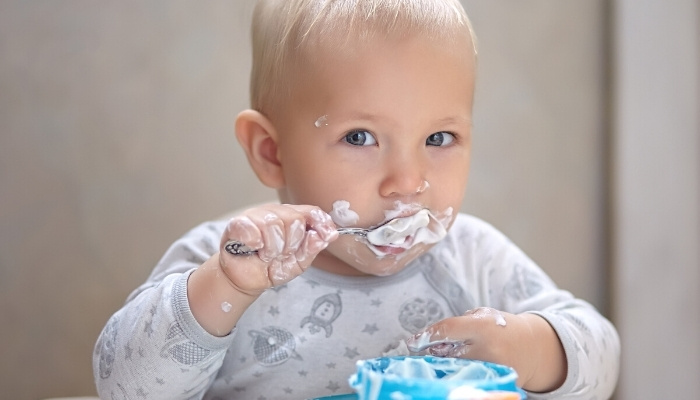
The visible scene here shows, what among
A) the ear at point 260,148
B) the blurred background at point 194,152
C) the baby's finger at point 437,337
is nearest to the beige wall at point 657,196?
the blurred background at point 194,152

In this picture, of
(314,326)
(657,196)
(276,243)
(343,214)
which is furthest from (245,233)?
(657,196)

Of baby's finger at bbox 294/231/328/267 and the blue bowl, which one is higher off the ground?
baby's finger at bbox 294/231/328/267

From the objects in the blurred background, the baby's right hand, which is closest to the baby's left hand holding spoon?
the baby's right hand

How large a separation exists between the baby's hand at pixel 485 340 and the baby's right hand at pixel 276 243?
0.14m

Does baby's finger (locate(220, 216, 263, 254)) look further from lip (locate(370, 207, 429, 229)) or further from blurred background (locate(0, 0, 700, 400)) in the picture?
blurred background (locate(0, 0, 700, 400))

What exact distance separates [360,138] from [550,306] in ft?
1.13

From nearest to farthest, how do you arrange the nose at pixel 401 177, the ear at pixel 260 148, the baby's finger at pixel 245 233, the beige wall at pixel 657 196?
the baby's finger at pixel 245 233 → the nose at pixel 401 177 → the ear at pixel 260 148 → the beige wall at pixel 657 196

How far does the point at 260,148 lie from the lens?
0.98 meters

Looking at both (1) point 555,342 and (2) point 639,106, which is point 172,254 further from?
(2) point 639,106

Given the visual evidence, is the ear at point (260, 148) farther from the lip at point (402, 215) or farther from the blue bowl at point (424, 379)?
the blue bowl at point (424, 379)

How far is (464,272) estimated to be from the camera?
3.45 ft

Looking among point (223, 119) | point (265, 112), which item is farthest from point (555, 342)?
point (223, 119)

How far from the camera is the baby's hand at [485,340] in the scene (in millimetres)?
795

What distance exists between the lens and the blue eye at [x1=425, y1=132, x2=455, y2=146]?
892 mm
